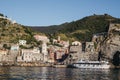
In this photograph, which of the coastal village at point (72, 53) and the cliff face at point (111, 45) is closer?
the cliff face at point (111, 45)

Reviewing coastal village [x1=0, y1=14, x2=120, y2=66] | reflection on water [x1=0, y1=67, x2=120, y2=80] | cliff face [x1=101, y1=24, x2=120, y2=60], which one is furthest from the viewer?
coastal village [x1=0, y1=14, x2=120, y2=66]

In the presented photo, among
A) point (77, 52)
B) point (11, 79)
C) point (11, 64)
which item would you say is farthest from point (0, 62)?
point (11, 79)

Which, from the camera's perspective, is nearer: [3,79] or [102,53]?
[3,79]

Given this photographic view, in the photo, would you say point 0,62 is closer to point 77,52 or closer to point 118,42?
point 77,52

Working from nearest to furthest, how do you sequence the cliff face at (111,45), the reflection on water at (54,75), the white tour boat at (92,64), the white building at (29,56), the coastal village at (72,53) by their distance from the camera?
the reflection on water at (54,75), the white tour boat at (92,64), the cliff face at (111,45), the coastal village at (72,53), the white building at (29,56)

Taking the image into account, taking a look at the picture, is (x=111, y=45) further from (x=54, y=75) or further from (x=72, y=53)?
(x=54, y=75)

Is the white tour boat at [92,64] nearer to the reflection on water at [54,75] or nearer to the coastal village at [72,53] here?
the coastal village at [72,53]

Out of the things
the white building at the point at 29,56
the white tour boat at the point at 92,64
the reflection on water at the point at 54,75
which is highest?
the white building at the point at 29,56

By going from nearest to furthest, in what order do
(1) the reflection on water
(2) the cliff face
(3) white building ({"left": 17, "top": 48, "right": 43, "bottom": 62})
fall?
1. (1) the reflection on water
2. (2) the cliff face
3. (3) white building ({"left": 17, "top": 48, "right": 43, "bottom": 62})

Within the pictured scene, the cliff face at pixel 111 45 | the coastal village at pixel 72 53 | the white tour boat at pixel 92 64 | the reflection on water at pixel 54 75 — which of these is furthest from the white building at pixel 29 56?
the reflection on water at pixel 54 75

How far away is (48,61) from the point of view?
198750mm

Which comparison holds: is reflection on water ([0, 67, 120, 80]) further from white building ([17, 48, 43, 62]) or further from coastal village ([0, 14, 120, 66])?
white building ([17, 48, 43, 62])

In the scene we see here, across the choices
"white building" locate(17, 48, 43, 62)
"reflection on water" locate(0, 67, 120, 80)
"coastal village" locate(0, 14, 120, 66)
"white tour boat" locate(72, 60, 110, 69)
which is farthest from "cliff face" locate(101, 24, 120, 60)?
"reflection on water" locate(0, 67, 120, 80)

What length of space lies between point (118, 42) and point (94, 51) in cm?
1441
